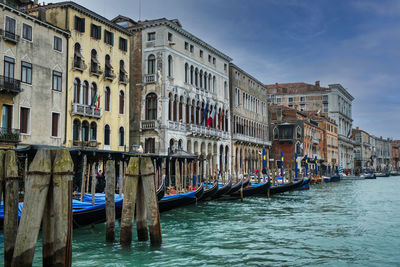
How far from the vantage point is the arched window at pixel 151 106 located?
24.0 meters

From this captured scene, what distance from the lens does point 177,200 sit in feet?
45.6

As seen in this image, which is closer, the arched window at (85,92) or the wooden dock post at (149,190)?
the wooden dock post at (149,190)

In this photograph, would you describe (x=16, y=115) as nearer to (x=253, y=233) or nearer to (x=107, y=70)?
(x=107, y=70)

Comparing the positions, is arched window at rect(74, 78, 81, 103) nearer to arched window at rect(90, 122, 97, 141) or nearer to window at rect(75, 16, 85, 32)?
arched window at rect(90, 122, 97, 141)

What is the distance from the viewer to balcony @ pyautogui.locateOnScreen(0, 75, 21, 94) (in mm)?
A: 15156

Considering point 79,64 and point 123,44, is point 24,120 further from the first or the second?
point 123,44

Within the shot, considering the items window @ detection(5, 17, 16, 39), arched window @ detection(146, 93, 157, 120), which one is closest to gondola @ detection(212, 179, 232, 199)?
arched window @ detection(146, 93, 157, 120)

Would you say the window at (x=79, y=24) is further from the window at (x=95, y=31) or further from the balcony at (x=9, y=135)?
the balcony at (x=9, y=135)

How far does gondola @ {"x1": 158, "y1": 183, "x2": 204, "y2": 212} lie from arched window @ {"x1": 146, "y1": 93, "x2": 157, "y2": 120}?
9.35 m

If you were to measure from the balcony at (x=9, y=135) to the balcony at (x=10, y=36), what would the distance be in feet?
10.0

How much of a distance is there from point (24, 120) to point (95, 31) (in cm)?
585

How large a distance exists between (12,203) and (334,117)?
192 feet

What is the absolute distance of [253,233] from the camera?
32.6 feet

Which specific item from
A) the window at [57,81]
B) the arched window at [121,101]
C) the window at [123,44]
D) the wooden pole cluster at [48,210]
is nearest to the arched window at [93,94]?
the window at [57,81]
